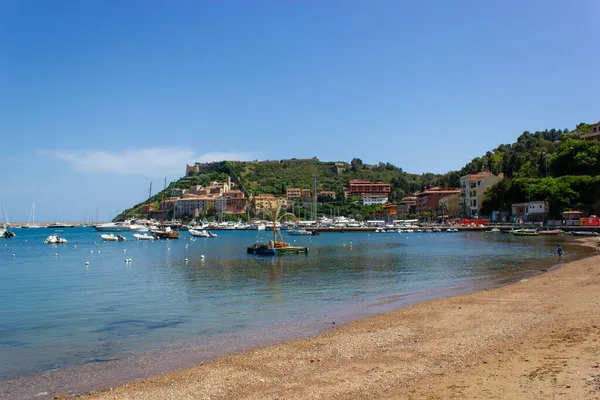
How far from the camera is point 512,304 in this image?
18.5 m

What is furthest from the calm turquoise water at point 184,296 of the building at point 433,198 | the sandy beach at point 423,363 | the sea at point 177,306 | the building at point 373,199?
the building at point 373,199

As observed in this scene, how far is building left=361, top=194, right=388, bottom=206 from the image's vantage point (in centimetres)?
18844

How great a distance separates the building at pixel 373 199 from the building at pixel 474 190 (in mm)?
62644

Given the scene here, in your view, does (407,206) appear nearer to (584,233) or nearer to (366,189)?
(366,189)

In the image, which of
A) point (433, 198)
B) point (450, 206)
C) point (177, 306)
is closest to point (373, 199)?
point (433, 198)

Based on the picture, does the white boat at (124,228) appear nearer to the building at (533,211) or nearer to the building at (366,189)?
the building at (533,211)

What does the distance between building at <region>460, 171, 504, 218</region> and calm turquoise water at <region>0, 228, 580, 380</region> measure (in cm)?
7534

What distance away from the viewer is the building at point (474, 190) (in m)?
116

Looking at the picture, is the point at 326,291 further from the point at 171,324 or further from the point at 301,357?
the point at 301,357

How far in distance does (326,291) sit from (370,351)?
505 inches

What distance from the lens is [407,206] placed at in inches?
6467

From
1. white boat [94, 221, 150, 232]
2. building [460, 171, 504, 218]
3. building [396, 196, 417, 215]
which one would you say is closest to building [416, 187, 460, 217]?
building [396, 196, 417, 215]

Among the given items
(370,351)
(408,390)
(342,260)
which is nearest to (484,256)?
(342,260)

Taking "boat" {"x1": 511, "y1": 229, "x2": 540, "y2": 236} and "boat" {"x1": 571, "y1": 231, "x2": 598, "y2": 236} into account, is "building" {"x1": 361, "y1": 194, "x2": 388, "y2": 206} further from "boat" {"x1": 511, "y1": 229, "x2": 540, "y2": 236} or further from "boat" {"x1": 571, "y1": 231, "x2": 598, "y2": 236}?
"boat" {"x1": 571, "y1": 231, "x2": 598, "y2": 236}
